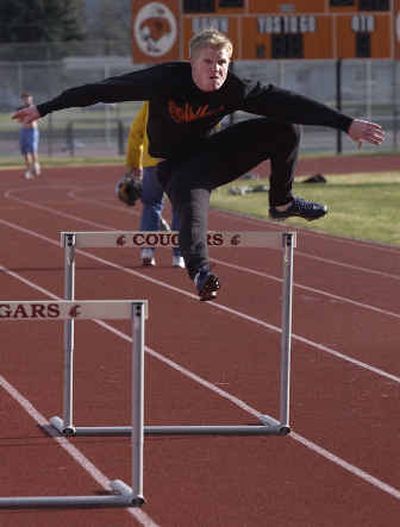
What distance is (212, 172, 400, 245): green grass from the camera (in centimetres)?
2200

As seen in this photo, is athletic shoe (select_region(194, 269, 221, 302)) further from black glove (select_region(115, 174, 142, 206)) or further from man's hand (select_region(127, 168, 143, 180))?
man's hand (select_region(127, 168, 143, 180))

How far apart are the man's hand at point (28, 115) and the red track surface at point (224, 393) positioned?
169cm

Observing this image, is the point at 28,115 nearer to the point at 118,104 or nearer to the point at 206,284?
the point at 206,284

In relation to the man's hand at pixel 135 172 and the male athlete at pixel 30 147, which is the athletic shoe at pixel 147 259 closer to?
the man's hand at pixel 135 172

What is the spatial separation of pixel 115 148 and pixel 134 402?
4253 centimetres

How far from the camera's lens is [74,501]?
7430 mm

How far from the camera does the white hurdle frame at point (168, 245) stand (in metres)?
8.76

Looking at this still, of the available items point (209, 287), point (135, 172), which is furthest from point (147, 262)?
point (209, 287)

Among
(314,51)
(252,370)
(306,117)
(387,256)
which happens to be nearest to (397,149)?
(314,51)

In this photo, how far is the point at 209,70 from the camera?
320 inches

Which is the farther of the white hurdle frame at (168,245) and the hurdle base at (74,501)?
the white hurdle frame at (168,245)

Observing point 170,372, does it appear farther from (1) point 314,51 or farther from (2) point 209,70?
(1) point 314,51

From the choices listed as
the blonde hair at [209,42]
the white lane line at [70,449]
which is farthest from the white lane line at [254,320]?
the blonde hair at [209,42]

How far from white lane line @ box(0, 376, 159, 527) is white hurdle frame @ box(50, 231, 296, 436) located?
0.12m
